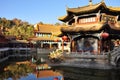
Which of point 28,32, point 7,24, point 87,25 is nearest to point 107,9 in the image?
point 87,25

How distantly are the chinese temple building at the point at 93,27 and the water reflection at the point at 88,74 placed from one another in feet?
12.8

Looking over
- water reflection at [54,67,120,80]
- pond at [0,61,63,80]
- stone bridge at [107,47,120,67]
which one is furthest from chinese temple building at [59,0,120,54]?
pond at [0,61,63,80]

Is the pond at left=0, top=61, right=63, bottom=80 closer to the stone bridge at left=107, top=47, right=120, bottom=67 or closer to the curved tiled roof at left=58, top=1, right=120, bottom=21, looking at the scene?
the stone bridge at left=107, top=47, right=120, bottom=67

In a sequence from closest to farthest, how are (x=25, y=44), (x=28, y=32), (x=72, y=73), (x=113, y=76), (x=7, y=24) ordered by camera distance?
(x=113, y=76)
(x=72, y=73)
(x=25, y=44)
(x=28, y=32)
(x=7, y=24)

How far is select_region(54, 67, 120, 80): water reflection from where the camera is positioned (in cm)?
2164

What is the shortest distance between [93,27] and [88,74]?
7506 mm

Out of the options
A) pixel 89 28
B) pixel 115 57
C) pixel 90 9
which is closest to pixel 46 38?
pixel 90 9

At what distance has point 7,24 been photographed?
10419 centimetres

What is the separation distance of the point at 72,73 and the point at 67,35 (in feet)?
29.4

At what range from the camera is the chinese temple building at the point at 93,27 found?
28500mm

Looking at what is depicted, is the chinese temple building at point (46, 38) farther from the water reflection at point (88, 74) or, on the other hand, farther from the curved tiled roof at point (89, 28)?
the water reflection at point (88, 74)

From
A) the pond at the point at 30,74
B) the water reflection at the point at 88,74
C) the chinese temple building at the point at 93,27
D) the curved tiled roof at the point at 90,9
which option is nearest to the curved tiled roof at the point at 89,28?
the chinese temple building at the point at 93,27

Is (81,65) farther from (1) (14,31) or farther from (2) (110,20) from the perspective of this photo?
(1) (14,31)

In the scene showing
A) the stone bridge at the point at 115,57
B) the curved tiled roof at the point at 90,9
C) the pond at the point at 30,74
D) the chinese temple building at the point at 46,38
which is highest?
the curved tiled roof at the point at 90,9
